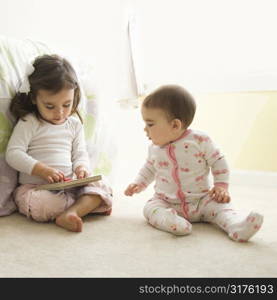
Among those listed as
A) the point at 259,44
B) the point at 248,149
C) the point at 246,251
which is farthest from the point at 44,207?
the point at 259,44

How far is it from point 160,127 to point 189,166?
0.52 ft

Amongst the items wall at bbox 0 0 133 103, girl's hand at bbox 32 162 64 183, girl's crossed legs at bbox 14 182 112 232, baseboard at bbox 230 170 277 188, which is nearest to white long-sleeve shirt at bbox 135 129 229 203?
girl's crossed legs at bbox 14 182 112 232

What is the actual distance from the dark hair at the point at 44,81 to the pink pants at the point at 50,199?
0.26 m

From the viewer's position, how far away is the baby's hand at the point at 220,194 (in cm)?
122

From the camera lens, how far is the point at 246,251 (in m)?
1.04

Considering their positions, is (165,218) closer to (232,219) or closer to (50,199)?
(232,219)

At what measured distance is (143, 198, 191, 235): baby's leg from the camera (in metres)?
1.15

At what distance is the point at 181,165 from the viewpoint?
4.15ft

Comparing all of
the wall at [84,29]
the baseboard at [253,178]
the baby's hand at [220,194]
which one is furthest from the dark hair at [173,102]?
the baseboard at [253,178]

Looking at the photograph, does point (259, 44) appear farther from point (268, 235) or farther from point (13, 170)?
point (13, 170)

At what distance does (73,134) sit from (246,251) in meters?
0.73

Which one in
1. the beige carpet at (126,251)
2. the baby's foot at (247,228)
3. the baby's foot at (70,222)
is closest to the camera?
the beige carpet at (126,251)

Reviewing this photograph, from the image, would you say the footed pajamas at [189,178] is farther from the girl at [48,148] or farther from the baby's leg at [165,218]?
the girl at [48,148]

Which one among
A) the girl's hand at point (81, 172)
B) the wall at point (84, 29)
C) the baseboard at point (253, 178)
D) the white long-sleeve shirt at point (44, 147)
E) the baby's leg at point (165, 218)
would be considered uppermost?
the wall at point (84, 29)
